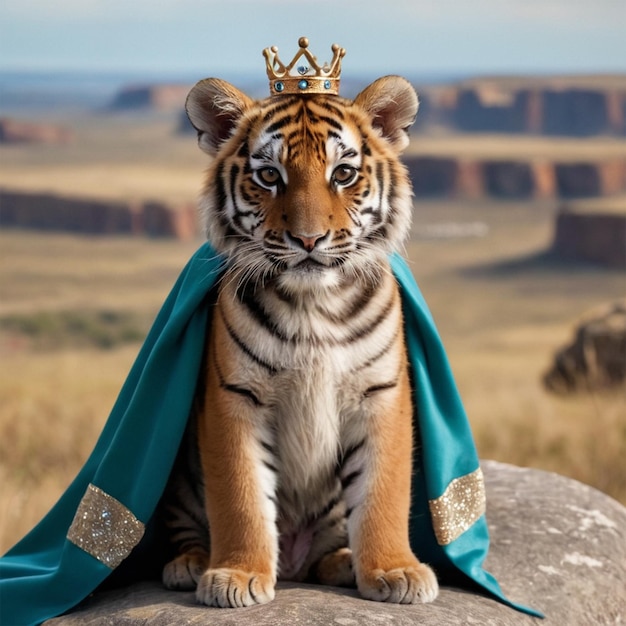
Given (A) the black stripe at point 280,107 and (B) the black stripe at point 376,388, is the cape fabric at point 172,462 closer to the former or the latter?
(B) the black stripe at point 376,388

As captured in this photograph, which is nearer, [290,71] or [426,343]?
[290,71]

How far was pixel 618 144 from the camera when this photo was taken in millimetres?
42156

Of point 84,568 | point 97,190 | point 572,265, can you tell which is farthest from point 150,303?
point 84,568

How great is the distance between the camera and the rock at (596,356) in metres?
8.97

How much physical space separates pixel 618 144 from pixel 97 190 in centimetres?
2117

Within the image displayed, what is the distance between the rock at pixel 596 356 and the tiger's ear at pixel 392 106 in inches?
233

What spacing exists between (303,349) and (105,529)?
3.01 feet

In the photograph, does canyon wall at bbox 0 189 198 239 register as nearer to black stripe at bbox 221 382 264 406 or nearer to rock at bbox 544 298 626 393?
rock at bbox 544 298 626 393

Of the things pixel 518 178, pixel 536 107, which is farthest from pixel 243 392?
pixel 536 107

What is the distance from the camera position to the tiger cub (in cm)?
291

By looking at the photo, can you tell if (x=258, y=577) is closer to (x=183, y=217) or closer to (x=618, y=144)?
(x=183, y=217)

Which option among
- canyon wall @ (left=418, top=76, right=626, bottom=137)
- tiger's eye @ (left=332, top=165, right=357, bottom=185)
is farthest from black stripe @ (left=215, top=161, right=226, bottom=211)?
canyon wall @ (left=418, top=76, right=626, bottom=137)

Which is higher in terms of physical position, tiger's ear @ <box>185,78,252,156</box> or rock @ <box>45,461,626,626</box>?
tiger's ear @ <box>185,78,252,156</box>

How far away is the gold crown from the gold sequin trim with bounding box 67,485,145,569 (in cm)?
141
